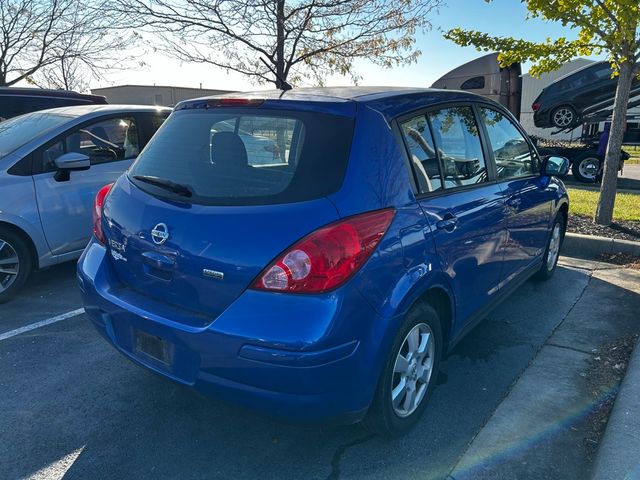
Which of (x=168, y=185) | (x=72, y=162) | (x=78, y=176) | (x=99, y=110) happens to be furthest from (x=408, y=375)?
(x=99, y=110)

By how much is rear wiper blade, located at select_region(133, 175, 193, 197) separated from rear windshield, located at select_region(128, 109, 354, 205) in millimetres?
13

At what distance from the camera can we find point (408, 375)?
2.56 meters

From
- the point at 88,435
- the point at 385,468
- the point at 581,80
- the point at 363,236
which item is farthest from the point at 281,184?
the point at 581,80

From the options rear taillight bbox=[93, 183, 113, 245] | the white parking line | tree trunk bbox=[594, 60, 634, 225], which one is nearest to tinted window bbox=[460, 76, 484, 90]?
tree trunk bbox=[594, 60, 634, 225]

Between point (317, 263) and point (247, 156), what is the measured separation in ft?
2.70

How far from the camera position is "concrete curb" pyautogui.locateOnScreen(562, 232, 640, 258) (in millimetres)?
5754

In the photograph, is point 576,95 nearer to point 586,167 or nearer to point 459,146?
point 586,167

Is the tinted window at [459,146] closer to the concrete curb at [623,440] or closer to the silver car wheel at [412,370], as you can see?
the silver car wheel at [412,370]

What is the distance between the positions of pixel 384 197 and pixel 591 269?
417cm

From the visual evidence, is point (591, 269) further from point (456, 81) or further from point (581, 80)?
point (456, 81)

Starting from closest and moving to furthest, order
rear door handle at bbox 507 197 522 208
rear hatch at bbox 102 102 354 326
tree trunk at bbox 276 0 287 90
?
rear hatch at bbox 102 102 354 326
rear door handle at bbox 507 197 522 208
tree trunk at bbox 276 0 287 90

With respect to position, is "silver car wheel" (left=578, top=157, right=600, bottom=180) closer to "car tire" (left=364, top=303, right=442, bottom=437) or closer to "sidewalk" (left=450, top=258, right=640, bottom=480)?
"sidewalk" (left=450, top=258, right=640, bottom=480)

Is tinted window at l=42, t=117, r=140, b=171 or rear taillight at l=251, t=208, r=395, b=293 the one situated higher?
tinted window at l=42, t=117, r=140, b=171

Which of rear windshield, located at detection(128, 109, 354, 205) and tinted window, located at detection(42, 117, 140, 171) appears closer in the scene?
rear windshield, located at detection(128, 109, 354, 205)
